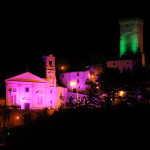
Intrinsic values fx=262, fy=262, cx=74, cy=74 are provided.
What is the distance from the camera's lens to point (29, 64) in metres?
61.5

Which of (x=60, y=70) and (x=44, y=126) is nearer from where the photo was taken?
(x=44, y=126)

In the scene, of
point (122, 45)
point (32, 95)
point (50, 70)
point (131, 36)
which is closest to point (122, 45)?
point (122, 45)

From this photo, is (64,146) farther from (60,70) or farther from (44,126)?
(60,70)

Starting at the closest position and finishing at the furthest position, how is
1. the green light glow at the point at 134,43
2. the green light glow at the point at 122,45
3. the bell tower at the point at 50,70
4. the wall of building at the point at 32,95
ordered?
the wall of building at the point at 32,95
the bell tower at the point at 50,70
the green light glow at the point at 134,43
the green light glow at the point at 122,45

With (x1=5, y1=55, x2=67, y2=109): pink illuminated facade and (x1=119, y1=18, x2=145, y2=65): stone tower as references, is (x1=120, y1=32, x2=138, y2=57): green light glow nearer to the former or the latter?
(x1=119, y1=18, x2=145, y2=65): stone tower

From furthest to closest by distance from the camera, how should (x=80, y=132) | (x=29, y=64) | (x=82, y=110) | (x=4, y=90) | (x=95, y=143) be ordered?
(x=29, y=64) < (x=4, y=90) < (x=82, y=110) < (x=80, y=132) < (x=95, y=143)

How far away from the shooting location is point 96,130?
1480 cm

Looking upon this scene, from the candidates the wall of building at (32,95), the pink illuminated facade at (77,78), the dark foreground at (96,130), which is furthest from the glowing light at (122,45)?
the dark foreground at (96,130)

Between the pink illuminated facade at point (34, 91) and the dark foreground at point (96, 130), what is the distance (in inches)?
1255

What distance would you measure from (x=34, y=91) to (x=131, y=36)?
25090 millimetres

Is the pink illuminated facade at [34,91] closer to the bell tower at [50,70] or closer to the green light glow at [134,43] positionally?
the bell tower at [50,70]

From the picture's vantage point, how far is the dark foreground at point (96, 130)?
13500 millimetres

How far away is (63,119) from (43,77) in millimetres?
39418

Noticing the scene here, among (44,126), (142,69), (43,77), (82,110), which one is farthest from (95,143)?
(43,77)
